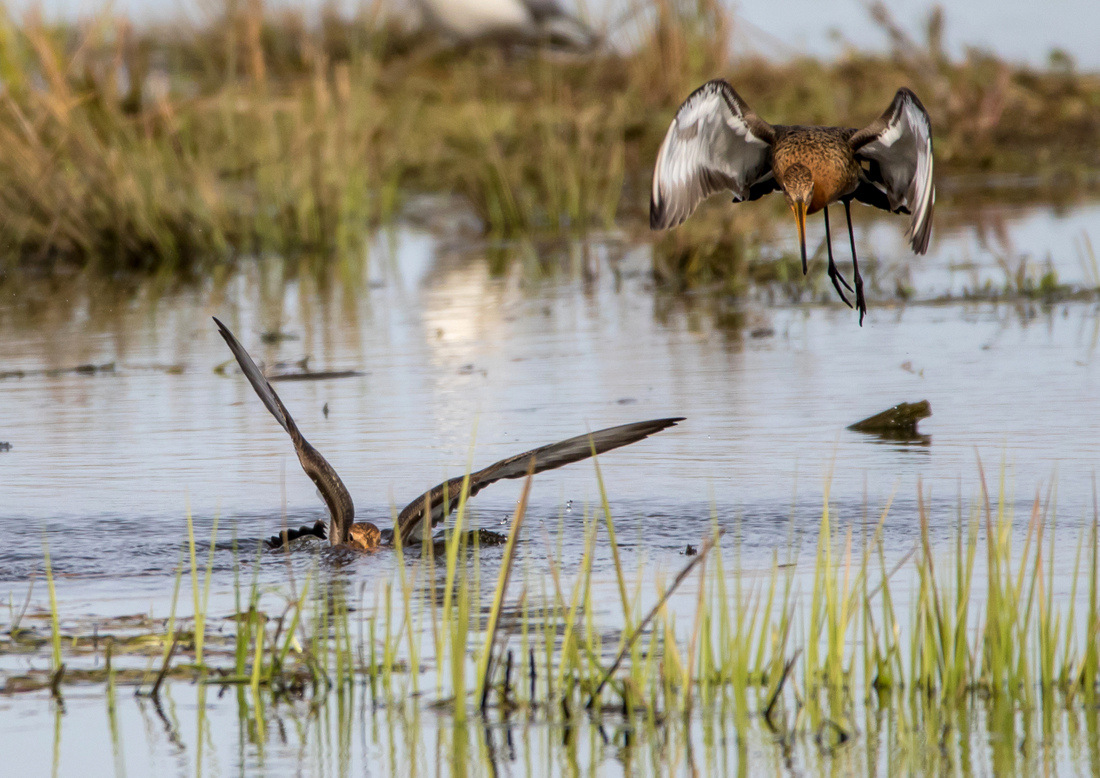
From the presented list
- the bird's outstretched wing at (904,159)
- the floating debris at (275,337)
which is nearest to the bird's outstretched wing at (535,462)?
the bird's outstretched wing at (904,159)

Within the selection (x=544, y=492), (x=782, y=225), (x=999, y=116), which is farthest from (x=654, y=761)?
(x=999, y=116)

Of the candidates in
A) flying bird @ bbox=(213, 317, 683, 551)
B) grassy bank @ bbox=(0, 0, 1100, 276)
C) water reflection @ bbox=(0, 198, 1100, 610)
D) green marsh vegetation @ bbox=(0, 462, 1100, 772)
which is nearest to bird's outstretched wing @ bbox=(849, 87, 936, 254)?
water reflection @ bbox=(0, 198, 1100, 610)

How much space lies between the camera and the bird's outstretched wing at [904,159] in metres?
4.55


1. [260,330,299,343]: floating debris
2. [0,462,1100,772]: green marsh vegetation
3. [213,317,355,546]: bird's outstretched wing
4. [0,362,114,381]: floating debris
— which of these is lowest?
[0,462,1100,772]: green marsh vegetation

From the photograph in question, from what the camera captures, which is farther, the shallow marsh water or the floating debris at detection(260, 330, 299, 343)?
the floating debris at detection(260, 330, 299, 343)

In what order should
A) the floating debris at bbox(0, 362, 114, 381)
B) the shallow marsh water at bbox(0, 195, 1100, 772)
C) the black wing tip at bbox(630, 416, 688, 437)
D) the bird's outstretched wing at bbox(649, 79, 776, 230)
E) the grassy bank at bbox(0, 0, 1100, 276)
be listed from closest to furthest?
the black wing tip at bbox(630, 416, 688, 437) → the shallow marsh water at bbox(0, 195, 1100, 772) → the bird's outstretched wing at bbox(649, 79, 776, 230) → the floating debris at bbox(0, 362, 114, 381) → the grassy bank at bbox(0, 0, 1100, 276)

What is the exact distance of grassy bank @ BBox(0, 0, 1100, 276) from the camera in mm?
10477

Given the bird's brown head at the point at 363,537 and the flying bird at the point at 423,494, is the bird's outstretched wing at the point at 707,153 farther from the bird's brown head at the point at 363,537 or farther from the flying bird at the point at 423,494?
the bird's brown head at the point at 363,537

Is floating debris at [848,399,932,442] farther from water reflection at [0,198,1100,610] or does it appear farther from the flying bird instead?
the flying bird

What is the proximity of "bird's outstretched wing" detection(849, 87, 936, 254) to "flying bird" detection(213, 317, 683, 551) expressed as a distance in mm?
1062

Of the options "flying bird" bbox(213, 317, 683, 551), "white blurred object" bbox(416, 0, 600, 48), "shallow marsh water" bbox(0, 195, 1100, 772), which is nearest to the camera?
"flying bird" bbox(213, 317, 683, 551)

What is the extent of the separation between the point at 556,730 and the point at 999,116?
49.3 ft

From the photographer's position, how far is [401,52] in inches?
919

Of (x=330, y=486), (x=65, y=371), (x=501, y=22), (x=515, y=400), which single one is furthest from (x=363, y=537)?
(x=501, y=22)
